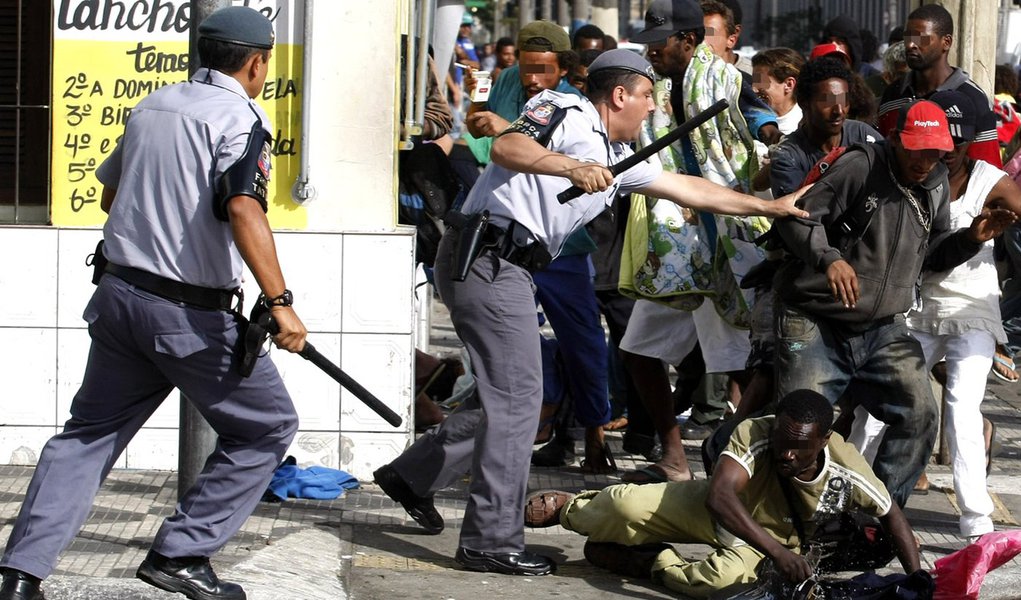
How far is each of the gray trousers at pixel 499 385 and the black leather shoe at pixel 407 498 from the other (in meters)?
0.42

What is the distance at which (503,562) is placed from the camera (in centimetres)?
527

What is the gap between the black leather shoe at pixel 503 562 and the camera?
527 cm

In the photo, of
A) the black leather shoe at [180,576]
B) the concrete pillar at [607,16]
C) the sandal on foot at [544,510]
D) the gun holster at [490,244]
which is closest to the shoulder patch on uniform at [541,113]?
the gun holster at [490,244]

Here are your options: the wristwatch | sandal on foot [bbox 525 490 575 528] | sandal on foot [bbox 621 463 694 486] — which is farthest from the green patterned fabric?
the wristwatch

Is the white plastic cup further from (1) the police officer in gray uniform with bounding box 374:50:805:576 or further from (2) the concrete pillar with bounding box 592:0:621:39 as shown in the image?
(2) the concrete pillar with bounding box 592:0:621:39

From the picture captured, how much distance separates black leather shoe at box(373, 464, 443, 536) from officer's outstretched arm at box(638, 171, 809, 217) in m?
1.39

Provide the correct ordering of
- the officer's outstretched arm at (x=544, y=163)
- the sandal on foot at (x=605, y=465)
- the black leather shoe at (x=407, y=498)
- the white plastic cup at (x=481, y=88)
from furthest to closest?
the white plastic cup at (x=481, y=88) → the sandal on foot at (x=605, y=465) → the black leather shoe at (x=407, y=498) → the officer's outstretched arm at (x=544, y=163)

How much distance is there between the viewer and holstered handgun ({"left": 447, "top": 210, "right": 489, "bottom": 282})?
203 inches

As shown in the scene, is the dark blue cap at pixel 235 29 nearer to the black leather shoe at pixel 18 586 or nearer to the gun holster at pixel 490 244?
the gun holster at pixel 490 244

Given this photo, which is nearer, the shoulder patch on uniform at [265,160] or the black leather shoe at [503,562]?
the shoulder patch on uniform at [265,160]

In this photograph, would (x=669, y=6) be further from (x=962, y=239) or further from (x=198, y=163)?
(x=198, y=163)

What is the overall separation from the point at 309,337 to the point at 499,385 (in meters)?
1.47

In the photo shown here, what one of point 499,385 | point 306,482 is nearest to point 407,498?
point 306,482

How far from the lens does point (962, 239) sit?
18.3ft
